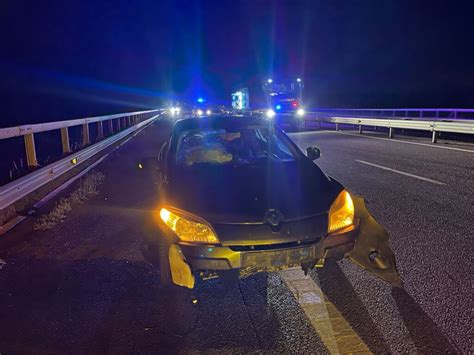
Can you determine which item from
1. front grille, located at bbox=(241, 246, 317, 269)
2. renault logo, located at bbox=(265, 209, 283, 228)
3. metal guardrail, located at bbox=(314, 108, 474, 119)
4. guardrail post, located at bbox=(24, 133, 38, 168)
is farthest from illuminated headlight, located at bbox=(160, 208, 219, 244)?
metal guardrail, located at bbox=(314, 108, 474, 119)

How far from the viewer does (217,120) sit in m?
5.43

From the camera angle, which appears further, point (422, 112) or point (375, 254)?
point (422, 112)

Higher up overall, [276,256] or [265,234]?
[265,234]

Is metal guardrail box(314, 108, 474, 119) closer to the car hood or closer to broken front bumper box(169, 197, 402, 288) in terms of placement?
the car hood

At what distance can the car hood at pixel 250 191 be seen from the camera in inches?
125

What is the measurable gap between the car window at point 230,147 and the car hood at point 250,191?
1.10 ft

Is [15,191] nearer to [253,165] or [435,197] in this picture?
[253,165]

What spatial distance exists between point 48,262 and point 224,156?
234cm

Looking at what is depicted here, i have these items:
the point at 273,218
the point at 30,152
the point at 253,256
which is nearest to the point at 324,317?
the point at 253,256

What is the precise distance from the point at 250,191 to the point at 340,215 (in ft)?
2.79

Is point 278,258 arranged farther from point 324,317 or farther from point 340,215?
point 340,215

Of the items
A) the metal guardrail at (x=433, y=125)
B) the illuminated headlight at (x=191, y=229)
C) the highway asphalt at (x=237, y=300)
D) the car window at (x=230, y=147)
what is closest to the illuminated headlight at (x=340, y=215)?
the highway asphalt at (x=237, y=300)

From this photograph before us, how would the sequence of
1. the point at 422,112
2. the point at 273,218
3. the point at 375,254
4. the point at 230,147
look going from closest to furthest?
the point at 273,218
the point at 375,254
the point at 230,147
the point at 422,112

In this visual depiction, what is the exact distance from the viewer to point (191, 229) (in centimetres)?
312
